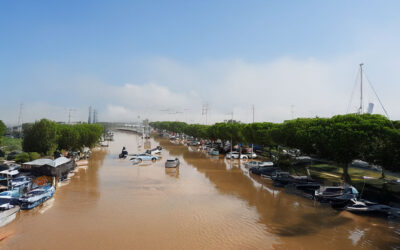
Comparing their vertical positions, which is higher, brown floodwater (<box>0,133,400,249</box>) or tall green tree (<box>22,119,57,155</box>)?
tall green tree (<box>22,119,57,155</box>)

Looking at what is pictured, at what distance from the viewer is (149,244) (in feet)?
51.5

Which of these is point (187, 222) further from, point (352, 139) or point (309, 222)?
point (352, 139)

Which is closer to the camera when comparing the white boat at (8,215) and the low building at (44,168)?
the white boat at (8,215)

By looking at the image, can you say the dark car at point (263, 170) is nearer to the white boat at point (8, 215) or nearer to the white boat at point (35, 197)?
the white boat at point (35, 197)

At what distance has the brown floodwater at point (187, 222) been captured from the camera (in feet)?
53.2

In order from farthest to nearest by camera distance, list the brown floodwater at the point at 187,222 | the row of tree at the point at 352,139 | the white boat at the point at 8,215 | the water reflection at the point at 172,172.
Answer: the water reflection at the point at 172,172
the row of tree at the point at 352,139
the white boat at the point at 8,215
the brown floodwater at the point at 187,222

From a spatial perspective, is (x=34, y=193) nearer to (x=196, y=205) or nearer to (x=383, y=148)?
(x=196, y=205)

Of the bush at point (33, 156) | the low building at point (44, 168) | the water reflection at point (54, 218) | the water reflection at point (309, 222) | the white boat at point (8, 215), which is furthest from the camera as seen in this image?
the bush at point (33, 156)

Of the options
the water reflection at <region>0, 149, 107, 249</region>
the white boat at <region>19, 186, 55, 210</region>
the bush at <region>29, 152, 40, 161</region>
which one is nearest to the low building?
the water reflection at <region>0, 149, 107, 249</region>

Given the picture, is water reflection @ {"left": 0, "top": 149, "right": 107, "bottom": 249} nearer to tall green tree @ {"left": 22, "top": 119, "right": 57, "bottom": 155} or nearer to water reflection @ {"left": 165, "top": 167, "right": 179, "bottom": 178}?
water reflection @ {"left": 165, "top": 167, "right": 179, "bottom": 178}

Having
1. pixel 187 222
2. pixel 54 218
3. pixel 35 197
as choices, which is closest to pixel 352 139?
pixel 187 222

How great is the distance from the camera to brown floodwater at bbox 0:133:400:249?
53.2ft

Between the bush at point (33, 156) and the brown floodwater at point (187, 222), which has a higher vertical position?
the bush at point (33, 156)

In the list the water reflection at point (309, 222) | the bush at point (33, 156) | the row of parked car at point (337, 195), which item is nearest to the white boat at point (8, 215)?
the bush at point (33, 156)
